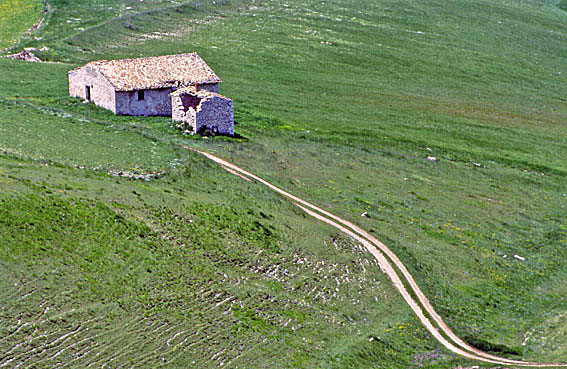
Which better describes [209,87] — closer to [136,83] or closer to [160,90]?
[160,90]

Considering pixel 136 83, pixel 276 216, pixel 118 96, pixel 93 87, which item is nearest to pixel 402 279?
pixel 276 216

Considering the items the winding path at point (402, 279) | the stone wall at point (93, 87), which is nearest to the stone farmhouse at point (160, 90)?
the stone wall at point (93, 87)

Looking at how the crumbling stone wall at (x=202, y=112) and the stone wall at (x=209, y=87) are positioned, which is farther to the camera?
the stone wall at (x=209, y=87)

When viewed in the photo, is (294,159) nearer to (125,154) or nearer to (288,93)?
(125,154)

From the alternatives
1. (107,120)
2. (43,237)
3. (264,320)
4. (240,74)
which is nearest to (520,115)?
(240,74)

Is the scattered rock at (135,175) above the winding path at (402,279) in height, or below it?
above

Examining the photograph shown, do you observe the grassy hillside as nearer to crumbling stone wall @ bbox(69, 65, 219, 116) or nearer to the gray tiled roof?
crumbling stone wall @ bbox(69, 65, 219, 116)

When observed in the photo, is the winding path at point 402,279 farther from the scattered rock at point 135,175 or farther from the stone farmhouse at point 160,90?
the scattered rock at point 135,175
